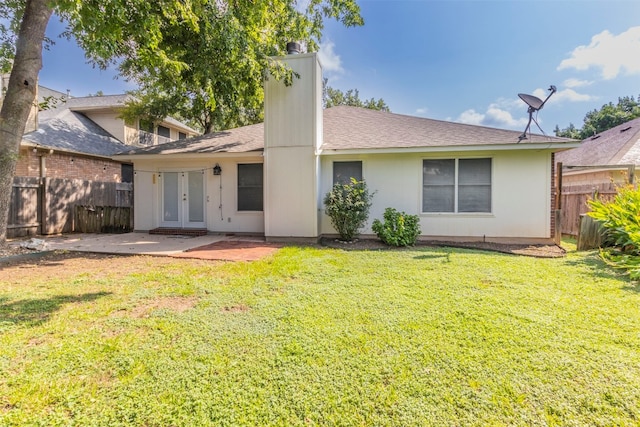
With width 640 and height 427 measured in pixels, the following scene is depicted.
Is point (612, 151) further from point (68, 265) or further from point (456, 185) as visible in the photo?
point (68, 265)

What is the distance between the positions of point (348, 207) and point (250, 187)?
3.52 meters

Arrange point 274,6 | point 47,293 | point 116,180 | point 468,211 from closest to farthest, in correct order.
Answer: point 47,293 → point 468,211 → point 274,6 → point 116,180

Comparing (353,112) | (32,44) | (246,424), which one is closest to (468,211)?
(353,112)

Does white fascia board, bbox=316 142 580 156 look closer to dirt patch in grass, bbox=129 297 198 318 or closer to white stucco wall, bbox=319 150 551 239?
white stucco wall, bbox=319 150 551 239

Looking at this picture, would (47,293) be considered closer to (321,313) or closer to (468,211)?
(321,313)

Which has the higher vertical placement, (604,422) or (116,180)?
(116,180)

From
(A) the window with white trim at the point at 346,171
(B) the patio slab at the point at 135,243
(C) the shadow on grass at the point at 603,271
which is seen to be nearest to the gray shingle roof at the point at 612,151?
(C) the shadow on grass at the point at 603,271

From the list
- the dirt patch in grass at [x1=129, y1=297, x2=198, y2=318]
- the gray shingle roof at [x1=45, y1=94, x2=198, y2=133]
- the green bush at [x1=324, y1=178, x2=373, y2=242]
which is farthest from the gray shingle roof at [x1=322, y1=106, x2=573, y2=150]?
the gray shingle roof at [x1=45, y1=94, x2=198, y2=133]

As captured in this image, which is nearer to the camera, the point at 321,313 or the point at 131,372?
the point at 131,372

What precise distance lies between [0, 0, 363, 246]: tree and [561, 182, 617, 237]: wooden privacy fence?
9.27 meters

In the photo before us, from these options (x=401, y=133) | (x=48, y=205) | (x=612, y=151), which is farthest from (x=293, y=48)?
(x=612, y=151)

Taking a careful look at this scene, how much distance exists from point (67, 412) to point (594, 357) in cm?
409

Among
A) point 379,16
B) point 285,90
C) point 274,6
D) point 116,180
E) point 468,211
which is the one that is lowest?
point 468,211

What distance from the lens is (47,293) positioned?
14.2ft
